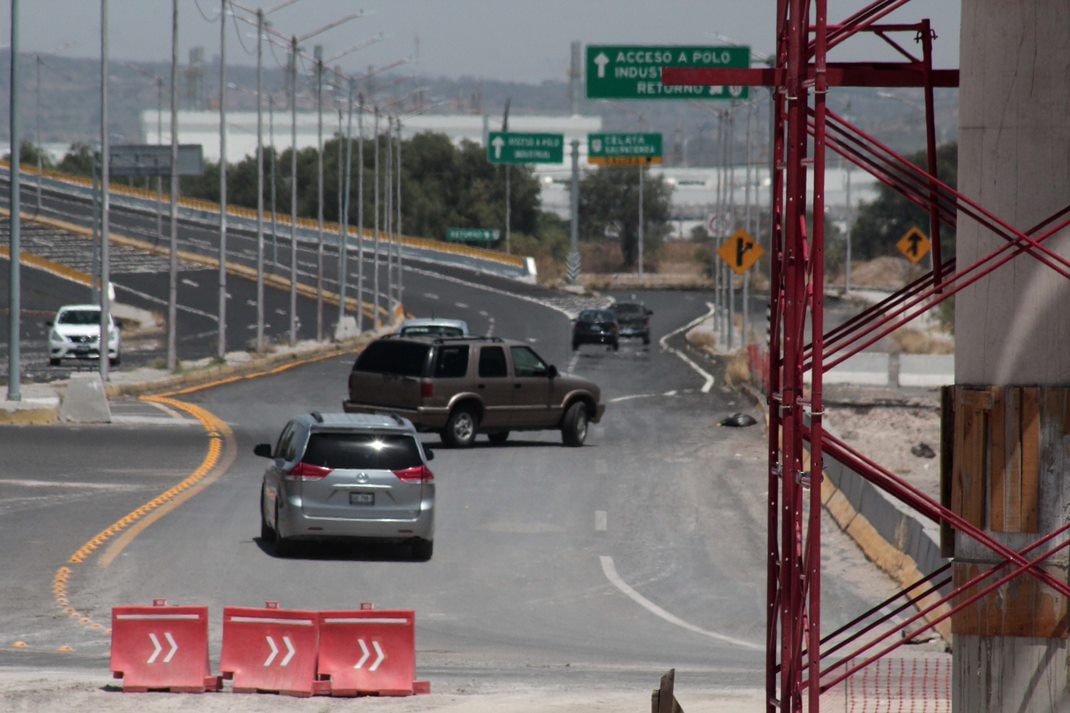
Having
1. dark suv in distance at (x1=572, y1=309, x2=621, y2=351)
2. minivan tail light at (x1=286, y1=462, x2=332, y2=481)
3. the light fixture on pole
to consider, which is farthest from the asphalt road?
dark suv in distance at (x1=572, y1=309, x2=621, y2=351)

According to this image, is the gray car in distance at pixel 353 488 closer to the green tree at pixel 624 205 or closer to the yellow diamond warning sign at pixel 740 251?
the yellow diamond warning sign at pixel 740 251

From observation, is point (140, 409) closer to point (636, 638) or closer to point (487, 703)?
point (636, 638)

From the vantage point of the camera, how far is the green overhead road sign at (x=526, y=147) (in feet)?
328

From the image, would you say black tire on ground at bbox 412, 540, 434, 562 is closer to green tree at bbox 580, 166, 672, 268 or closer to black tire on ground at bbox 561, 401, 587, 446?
black tire on ground at bbox 561, 401, 587, 446

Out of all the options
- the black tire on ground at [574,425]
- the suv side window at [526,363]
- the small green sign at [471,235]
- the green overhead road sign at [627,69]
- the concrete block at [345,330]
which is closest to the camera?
the suv side window at [526,363]

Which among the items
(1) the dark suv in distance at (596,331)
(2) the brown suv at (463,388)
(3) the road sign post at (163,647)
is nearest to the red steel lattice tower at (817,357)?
(3) the road sign post at (163,647)

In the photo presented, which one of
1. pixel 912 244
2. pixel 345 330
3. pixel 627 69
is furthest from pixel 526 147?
pixel 627 69

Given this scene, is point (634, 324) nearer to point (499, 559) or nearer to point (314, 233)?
point (499, 559)

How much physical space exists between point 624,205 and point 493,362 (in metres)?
154

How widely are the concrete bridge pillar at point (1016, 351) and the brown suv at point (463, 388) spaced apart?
876 inches

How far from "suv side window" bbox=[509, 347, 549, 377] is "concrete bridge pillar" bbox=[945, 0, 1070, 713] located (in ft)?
75.9

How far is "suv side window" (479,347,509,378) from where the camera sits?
32.9 meters

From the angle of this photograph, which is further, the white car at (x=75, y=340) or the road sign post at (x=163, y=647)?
the white car at (x=75, y=340)

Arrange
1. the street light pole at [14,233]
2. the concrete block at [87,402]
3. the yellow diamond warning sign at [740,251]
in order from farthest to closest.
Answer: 1. the yellow diamond warning sign at [740,251]
2. the concrete block at [87,402]
3. the street light pole at [14,233]
